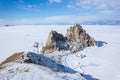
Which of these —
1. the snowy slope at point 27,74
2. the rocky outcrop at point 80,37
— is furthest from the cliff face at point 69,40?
the snowy slope at point 27,74

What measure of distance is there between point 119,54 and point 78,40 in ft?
→ 61.7

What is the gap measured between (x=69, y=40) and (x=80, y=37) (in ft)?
16.0

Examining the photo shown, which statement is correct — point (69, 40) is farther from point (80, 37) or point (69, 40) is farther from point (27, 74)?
point (27, 74)

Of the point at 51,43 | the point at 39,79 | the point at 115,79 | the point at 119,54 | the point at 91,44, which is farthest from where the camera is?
the point at 91,44

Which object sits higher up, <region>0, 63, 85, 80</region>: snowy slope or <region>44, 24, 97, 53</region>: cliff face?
<region>0, 63, 85, 80</region>: snowy slope

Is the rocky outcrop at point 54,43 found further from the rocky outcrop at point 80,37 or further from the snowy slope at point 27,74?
the snowy slope at point 27,74

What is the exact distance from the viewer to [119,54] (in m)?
63.2

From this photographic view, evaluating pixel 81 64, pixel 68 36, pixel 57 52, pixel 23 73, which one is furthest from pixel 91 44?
pixel 23 73

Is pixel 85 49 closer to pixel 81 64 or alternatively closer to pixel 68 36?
pixel 68 36

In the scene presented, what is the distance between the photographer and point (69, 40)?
76125 mm

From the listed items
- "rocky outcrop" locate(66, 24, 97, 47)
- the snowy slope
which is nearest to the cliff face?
"rocky outcrop" locate(66, 24, 97, 47)

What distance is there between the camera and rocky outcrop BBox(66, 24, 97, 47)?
74938mm

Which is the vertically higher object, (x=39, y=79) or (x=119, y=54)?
(x=39, y=79)

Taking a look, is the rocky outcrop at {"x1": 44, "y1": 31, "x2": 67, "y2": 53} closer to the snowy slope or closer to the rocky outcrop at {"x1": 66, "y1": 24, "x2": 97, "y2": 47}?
the rocky outcrop at {"x1": 66, "y1": 24, "x2": 97, "y2": 47}
